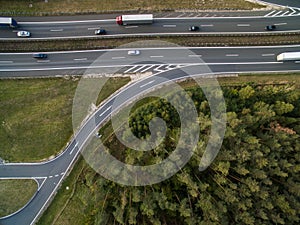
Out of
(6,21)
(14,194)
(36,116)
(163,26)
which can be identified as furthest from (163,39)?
(14,194)

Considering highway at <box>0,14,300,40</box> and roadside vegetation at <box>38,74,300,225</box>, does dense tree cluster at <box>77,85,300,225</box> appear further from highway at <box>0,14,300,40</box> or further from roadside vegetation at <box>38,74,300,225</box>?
highway at <box>0,14,300,40</box>

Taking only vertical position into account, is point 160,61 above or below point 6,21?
below

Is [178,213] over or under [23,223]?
over

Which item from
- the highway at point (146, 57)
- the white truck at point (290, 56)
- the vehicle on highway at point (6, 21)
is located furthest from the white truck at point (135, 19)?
the white truck at point (290, 56)

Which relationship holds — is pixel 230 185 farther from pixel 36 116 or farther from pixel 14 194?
pixel 36 116

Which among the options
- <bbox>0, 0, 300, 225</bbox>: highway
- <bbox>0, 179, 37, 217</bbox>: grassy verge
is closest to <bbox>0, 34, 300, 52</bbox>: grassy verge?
<bbox>0, 0, 300, 225</bbox>: highway

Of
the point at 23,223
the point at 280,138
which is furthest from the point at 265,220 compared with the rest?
the point at 23,223

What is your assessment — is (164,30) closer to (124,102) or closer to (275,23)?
(124,102)
